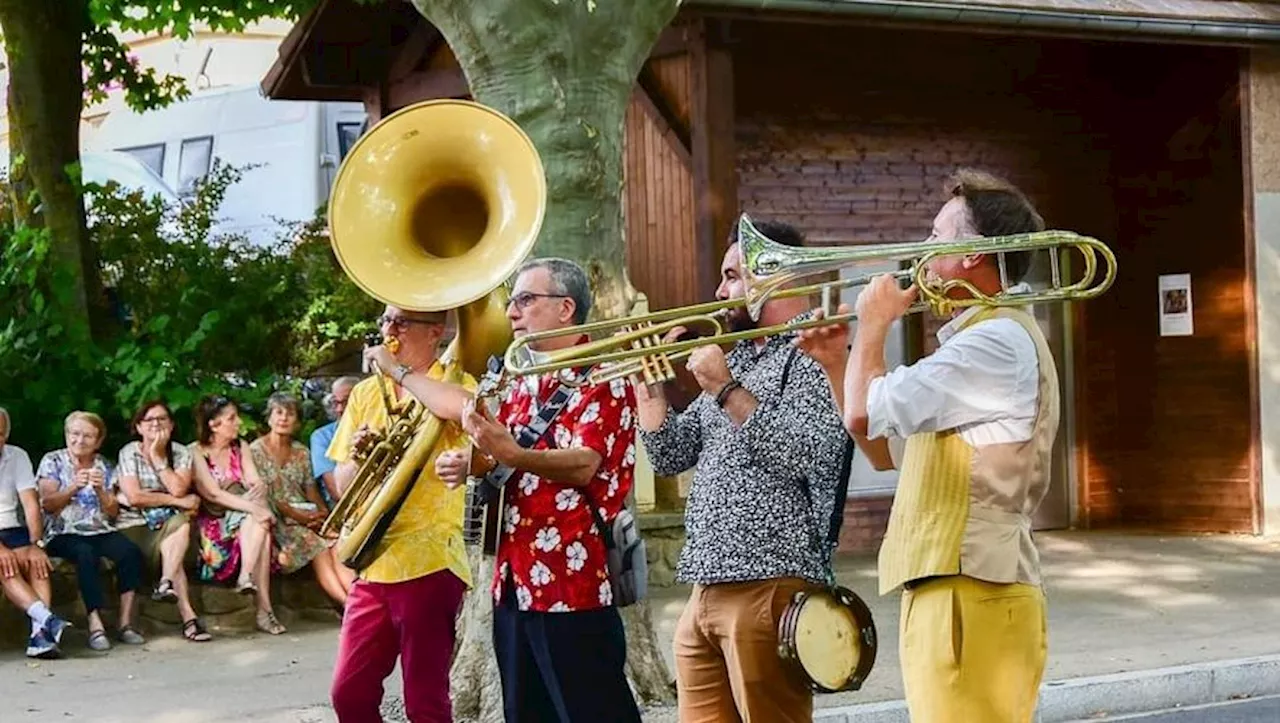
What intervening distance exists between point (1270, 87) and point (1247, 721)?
23.4 feet

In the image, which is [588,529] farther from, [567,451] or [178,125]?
[178,125]

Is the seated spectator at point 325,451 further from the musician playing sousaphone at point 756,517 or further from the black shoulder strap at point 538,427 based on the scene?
the musician playing sousaphone at point 756,517

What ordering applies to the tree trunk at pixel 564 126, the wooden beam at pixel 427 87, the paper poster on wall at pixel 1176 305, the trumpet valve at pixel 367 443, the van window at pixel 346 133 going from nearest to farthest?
the trumpet valve at pixel 367 443, the tree trunk at pixel 564 126, the wooden beam at pixel 427 87, the paper poster on wall at pixel 1176 305, the van window at pixel 346 133

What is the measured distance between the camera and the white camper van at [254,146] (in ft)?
51.8

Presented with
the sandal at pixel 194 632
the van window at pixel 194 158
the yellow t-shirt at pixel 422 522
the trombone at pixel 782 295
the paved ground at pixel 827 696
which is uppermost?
the van window at pixel 194 158

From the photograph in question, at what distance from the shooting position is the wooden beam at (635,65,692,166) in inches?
466

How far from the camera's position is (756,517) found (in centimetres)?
465

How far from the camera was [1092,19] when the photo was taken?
1208cm

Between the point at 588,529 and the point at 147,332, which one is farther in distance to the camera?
the point at 147,332

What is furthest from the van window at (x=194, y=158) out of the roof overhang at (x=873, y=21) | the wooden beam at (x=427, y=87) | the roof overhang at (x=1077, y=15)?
the roof overhang at (x=1077, y=15)

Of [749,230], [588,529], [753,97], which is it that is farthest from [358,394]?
[753,97]

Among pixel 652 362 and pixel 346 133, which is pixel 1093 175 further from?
pixel 652 362

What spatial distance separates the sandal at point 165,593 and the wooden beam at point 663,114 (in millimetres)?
4301

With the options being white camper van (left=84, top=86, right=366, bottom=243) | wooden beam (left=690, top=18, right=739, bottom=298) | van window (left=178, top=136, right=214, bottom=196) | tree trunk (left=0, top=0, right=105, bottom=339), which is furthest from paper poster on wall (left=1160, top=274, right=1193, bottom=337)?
van window (left=178, top=136, right=214, bottom=196)
